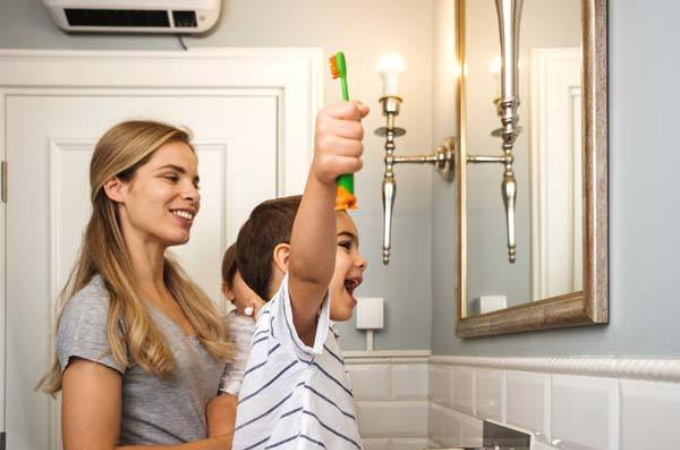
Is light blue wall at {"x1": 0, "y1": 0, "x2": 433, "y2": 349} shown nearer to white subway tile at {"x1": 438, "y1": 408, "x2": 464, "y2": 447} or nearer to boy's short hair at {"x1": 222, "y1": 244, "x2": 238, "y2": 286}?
white subway tile at {"x1": 438, "y1": 408, "x2": 464, "y2": 447}

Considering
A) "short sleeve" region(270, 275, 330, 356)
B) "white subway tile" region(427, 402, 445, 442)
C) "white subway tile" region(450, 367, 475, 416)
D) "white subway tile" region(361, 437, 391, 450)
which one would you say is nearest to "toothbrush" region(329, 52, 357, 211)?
"short sleeve" region(270, 275, 330, 356)

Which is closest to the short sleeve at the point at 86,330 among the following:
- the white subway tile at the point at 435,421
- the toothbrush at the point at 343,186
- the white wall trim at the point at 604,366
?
the white wall trim at the point at 604,366

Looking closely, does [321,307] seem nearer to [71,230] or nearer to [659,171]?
[659,171]

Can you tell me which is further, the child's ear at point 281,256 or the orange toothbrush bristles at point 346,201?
the child's ear at point 281,256

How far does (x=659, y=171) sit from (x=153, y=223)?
3.63ft

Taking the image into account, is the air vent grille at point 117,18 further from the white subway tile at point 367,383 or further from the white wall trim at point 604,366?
the white wall trim at point 604,366

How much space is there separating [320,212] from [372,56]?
5.34ft

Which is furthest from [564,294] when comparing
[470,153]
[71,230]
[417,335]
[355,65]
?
[71,230]

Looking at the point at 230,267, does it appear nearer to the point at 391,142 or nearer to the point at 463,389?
the point at 391,142

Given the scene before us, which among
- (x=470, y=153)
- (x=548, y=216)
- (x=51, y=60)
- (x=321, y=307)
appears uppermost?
(x=51, y=60)

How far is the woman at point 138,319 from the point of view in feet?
4.65

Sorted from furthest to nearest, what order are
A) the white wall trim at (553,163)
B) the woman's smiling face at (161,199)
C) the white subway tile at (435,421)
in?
the white subway tile at (435,421), the woman's smiling face at (161,199), the white wall trim at (553,163)

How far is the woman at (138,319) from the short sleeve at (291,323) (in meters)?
0.58

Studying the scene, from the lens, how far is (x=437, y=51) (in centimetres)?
228
